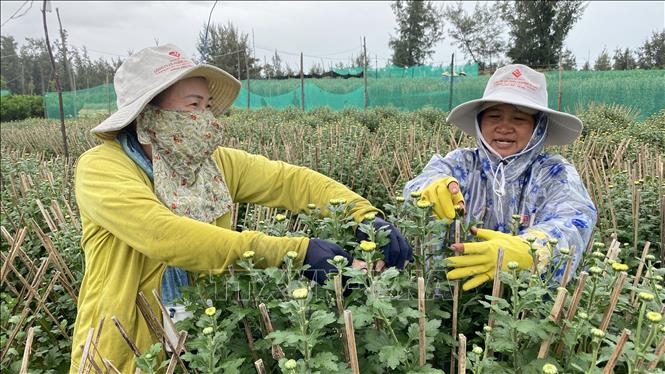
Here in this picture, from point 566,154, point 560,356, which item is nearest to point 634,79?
point 566,154

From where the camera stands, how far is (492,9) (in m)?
40.3

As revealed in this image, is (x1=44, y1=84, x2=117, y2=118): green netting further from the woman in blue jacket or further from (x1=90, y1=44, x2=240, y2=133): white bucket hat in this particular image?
the woman in blue jacket

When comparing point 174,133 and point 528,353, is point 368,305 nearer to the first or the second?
point 528,353

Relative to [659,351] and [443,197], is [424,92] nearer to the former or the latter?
[443,197]

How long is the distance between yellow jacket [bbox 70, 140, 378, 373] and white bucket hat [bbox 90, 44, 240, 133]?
0.13 m

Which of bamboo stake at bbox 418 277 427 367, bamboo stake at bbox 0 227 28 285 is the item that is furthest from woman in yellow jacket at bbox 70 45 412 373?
bamboo stake at bbox 0 227 28 285

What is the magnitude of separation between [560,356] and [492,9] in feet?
145

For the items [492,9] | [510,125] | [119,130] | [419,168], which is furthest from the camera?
[492,9]

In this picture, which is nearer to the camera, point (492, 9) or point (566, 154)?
point (566, 154)

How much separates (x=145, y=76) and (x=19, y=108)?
110 feet

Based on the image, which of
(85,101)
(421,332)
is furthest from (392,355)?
(85,101)

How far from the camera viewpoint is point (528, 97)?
1.95 metres

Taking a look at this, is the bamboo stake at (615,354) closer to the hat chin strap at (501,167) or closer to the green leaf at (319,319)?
the green leaf at (319,319)

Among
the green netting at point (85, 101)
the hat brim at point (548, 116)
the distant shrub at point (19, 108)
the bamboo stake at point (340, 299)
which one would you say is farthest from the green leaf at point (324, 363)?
the distant shrub at point (19, 108)
